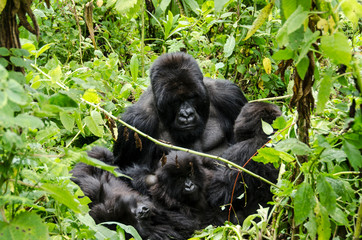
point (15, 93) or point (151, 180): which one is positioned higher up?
point (15, 93)

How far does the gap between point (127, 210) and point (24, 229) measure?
1802mm

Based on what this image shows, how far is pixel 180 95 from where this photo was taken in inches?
167

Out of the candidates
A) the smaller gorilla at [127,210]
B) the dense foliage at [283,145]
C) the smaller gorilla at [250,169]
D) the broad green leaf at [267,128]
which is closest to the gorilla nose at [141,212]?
the smaller gorilla at [127,210]

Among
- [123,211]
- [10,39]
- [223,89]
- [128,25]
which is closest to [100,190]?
[123,211]

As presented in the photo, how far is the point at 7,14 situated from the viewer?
6.51 feet

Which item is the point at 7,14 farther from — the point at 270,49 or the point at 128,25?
the point at 128,25

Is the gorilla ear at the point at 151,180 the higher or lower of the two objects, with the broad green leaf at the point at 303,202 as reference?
lower

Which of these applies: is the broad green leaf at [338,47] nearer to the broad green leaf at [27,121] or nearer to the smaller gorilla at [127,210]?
the broad green leaf at [27,121]

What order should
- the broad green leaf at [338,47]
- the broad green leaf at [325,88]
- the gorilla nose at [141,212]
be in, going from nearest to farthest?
the broad green leaf at [338,47], the broad green leaf at [325,88], the gorilla nose at [141,212]

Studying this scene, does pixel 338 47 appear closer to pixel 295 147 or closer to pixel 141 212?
pixel 295 147

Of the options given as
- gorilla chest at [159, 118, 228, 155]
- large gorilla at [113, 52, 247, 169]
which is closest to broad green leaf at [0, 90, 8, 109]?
large gorilla at [113, 52, 247, 169]

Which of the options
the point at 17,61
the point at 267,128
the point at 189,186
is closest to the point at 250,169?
the point at 189,186

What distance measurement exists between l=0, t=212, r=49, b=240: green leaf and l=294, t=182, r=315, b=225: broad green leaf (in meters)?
0.94

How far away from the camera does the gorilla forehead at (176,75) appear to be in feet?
13.9
